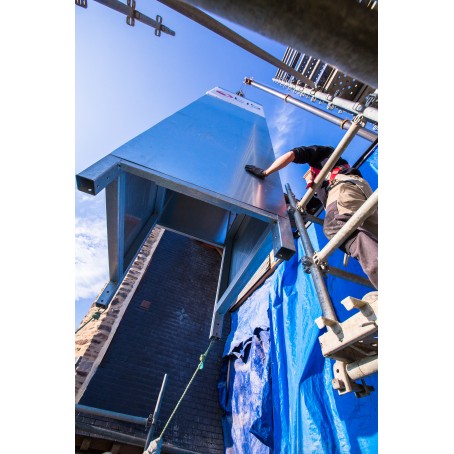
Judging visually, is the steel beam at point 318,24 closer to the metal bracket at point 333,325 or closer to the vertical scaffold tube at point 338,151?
the metal bracket at point 333,325

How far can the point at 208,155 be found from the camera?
2.58m

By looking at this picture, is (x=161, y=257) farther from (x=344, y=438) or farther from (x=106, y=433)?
(x=344, y=438)

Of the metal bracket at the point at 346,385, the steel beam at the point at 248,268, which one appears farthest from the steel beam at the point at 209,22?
the metal bracket at the point at 346,385

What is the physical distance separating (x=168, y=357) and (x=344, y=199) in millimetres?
5187

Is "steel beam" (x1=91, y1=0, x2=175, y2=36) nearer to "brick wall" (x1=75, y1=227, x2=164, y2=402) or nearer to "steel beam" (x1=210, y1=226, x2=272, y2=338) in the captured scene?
"steel beam" (x1=210, y1=226, x2=272, y2=338)

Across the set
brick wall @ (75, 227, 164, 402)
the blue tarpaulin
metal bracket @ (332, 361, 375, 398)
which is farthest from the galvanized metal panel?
brick wall @ (75, 227, 164, 402)

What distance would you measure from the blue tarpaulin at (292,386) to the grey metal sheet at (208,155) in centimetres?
142

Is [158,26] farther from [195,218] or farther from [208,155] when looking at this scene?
[195,218]

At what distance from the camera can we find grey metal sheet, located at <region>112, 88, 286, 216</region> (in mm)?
2131

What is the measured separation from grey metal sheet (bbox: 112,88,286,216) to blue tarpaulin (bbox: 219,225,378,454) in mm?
1416

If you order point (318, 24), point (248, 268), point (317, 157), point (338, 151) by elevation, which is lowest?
point (248, 268)

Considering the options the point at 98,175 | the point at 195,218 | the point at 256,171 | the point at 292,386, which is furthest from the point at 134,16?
the point at 292,386

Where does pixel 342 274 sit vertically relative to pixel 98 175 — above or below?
below

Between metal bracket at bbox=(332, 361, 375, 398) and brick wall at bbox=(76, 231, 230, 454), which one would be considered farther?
brick wall at bbox=(76, 231, 230, 454)
